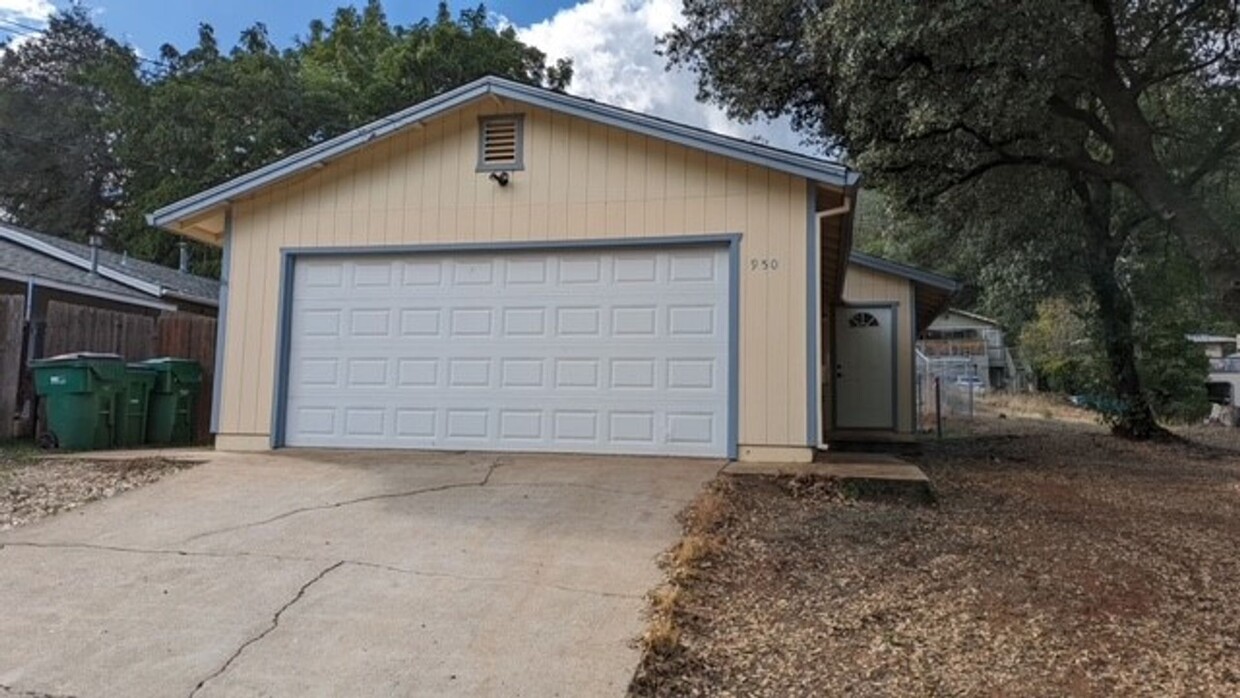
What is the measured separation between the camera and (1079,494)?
7.94 metres

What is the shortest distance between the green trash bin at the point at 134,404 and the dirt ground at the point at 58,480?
107cm

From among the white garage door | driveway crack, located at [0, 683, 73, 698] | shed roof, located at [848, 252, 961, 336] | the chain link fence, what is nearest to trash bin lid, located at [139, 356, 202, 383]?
the white garage door

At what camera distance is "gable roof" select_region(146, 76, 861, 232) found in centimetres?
754

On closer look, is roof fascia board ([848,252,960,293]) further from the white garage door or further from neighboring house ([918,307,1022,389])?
neighboring house ([918,307,1022,389])

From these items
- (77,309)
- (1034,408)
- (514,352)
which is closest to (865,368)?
(514,352)

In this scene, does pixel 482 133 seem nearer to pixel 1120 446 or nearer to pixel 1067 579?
pixel 1067 579

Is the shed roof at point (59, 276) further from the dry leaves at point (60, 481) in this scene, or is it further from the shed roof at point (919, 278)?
the shed roof at point (919, 278)

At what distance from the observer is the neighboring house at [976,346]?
38.2 m

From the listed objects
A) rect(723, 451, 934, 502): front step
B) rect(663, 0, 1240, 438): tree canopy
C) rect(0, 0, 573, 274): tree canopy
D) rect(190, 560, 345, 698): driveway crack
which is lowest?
rect(190, 560, 345, 698): driveway crack

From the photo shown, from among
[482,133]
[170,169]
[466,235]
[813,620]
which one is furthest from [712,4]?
[170,169]

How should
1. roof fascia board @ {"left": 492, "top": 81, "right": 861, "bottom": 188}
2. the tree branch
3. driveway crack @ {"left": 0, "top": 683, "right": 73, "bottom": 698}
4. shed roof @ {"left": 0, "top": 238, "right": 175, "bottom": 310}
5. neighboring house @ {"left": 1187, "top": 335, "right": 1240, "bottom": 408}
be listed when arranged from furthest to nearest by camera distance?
neighboring house @ {"left": 1187, "top": 335, "right": 1240, "bottom": 408}, shed roof @ {"left": 0, "top": 238, "right": 175, "bottom": 310}, the tree branch, roof fascia board @ {"left": 492, "top": 81, "right": 861, "bottom": 188}, driveway crack @ {"left": 0, "top": 683, "right": 73, "bottom": 698}

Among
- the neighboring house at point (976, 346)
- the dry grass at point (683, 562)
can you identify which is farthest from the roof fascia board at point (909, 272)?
the neighboring house at point (976, 346)

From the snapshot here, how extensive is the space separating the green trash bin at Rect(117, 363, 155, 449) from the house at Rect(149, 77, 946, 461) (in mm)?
1605

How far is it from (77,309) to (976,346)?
3787 centimetres
